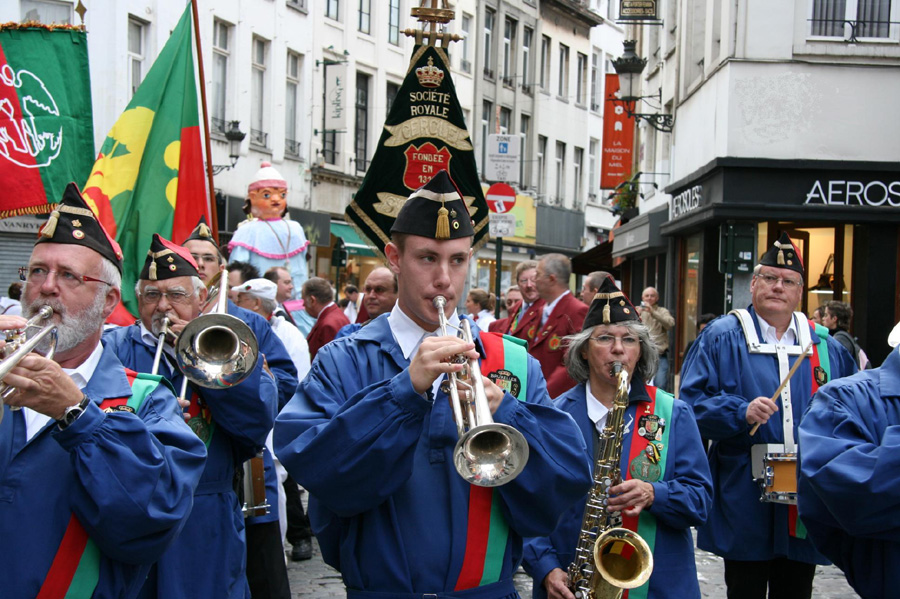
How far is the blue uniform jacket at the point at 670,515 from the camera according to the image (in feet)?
14.7

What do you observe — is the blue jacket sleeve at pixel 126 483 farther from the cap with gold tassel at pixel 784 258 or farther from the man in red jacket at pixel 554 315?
the man in red jacket at pixel 554 315

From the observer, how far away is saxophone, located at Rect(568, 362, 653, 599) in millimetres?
4211

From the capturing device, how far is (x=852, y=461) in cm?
346

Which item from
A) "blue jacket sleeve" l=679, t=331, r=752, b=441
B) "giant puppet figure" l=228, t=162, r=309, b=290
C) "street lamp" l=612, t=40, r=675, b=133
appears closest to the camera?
"blue jacket sleeve" l=679, t=331, r=752, b=441

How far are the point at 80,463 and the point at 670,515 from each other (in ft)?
8.05

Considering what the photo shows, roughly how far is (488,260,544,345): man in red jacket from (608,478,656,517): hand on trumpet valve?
459 centimetres

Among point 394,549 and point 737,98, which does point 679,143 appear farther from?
point 394,549

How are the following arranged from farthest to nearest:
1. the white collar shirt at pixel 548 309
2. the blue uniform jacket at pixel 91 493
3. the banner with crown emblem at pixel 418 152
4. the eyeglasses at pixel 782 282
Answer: the white collar shirt at pixel 548 309 < the banner with crown emblem at pixel 418 152 < the eyeglasses at pixel 782 282 < the blue uniform jacket at pixel 91 493

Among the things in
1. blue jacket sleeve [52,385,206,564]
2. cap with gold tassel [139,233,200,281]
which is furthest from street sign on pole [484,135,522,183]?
blue jacket sleeve [52,385,206,564]

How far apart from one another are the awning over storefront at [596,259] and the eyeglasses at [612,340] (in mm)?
24306

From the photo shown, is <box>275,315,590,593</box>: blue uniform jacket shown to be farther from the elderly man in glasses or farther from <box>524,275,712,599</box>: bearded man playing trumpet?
the elderly man in glasses

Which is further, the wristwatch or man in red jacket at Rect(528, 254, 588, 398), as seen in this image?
man in red jacket at Rect(528, 254, 588, 398)

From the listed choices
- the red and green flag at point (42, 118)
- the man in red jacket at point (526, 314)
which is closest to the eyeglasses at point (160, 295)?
the red and green flag at point (42, 118)

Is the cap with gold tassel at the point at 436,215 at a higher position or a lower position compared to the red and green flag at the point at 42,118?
lower
